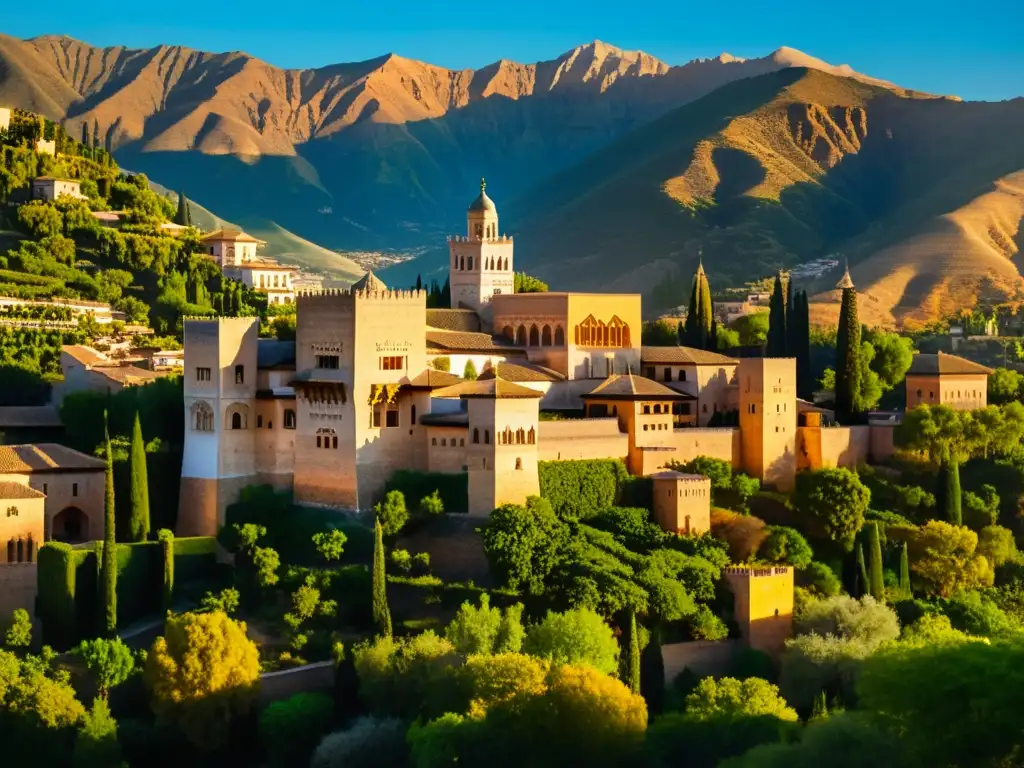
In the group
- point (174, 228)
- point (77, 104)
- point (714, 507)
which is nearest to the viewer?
point (714, 507)

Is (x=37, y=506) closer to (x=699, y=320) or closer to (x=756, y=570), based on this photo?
(x=756, y=570)

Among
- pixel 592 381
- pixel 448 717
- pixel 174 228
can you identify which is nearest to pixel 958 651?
pixel 448 717

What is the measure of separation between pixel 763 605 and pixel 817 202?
11811 centimetres

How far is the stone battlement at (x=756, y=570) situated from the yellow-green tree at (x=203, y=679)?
14114mm

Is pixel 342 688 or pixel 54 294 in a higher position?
pixel 54 294

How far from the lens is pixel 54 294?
285 feet

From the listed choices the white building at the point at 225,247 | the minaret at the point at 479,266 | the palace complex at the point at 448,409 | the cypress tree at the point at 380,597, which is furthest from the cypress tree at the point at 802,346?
the white building at the point at 225,247

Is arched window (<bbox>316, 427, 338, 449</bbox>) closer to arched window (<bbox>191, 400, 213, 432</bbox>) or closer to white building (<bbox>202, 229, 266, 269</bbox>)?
arched window (<bbox>191, 400, 213, 432</bbox>)

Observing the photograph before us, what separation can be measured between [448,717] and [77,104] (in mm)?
156220

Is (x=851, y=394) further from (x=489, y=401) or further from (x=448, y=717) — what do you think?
(x=448, y=717)

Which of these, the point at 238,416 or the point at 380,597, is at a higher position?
the point at 238,416

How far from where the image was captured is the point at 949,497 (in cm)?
6962

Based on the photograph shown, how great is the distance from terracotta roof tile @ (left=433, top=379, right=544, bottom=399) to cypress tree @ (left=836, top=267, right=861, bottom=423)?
1467 centimetres

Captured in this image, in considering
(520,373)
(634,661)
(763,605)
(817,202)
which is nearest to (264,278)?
(520,373)
